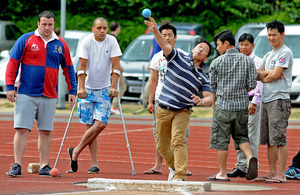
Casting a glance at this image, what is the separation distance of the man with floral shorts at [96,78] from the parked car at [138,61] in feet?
32.3

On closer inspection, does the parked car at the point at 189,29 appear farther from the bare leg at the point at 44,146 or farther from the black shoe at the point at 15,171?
the black shoe at the point at 15,171

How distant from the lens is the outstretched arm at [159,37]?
26.5 feet

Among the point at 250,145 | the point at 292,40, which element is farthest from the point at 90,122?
the point at 292,40

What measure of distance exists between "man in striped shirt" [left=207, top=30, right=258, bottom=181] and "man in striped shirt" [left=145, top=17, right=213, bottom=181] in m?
0.80

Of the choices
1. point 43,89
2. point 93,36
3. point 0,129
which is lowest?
point 0,129

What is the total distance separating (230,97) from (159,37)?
1.80 meters

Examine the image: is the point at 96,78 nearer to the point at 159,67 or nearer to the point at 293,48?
the point at 159,67

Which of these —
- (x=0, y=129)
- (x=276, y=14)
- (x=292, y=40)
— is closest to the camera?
(x=0, y=129)

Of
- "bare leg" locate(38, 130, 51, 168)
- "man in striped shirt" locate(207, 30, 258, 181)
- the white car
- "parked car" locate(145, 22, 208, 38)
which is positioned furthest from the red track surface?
"parked car" locate(145, 22, 208, 38)

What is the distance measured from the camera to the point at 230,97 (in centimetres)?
953

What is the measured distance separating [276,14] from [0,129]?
1694 centimetres

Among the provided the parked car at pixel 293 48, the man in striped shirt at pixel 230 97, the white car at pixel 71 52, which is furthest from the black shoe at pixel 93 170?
the white car at pixel 71 52

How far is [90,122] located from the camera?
10094 millimetres

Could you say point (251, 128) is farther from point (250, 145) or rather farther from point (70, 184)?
point (70, 184)
